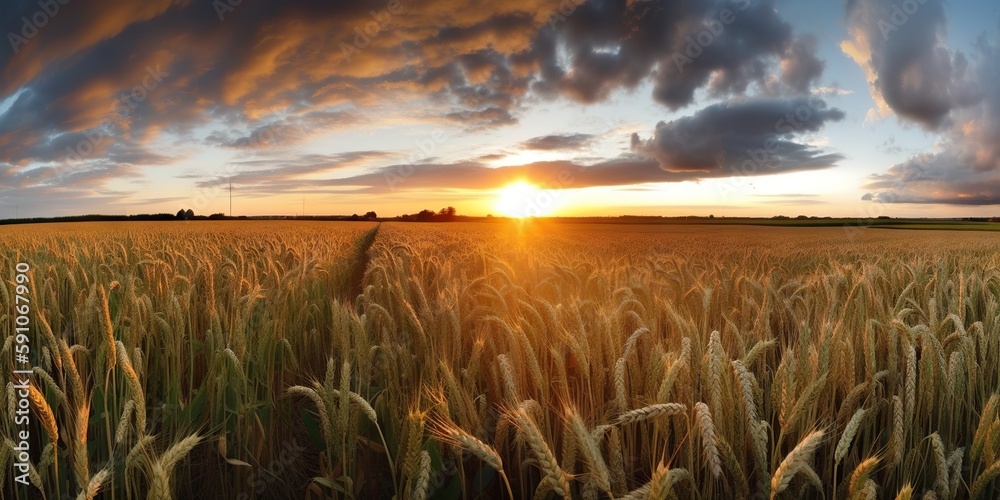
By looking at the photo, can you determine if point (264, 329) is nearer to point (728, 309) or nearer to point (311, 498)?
point (311, 498)

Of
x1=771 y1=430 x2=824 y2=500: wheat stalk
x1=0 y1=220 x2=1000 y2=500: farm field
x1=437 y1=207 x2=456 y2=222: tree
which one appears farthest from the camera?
x1=437 y1=207 x2=456 y2=222: tree

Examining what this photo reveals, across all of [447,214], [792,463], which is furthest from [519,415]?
[447,214]

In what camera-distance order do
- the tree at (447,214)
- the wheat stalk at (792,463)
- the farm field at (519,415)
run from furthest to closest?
the tree at (447,214), the farm field at (519,415), the wheat stalk at (792,463)

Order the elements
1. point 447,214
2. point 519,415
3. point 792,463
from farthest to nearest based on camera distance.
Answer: point 447,214, point 519,415, point 792,463

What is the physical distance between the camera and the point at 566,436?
145 centimetres

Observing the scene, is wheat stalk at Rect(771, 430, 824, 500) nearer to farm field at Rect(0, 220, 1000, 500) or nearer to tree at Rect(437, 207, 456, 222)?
farm field at Rect(0, 220, 1000, 500)

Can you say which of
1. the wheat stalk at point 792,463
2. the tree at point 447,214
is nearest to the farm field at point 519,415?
the wheat stalk at point 792,463

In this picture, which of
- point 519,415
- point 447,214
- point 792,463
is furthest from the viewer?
point 447,214

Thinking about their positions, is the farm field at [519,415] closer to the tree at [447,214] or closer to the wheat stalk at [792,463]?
the wheat stalk at [792,463]

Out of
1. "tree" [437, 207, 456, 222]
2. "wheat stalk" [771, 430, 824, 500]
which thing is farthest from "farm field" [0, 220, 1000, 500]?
"tree" [437, 207, 456, 222]

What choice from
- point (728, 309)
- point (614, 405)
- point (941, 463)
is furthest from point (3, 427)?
point (728, 309)

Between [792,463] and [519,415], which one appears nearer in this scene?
[792,463]

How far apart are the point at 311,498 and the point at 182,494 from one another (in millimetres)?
455

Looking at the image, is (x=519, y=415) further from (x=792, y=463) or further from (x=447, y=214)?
(x=447, y=214)
